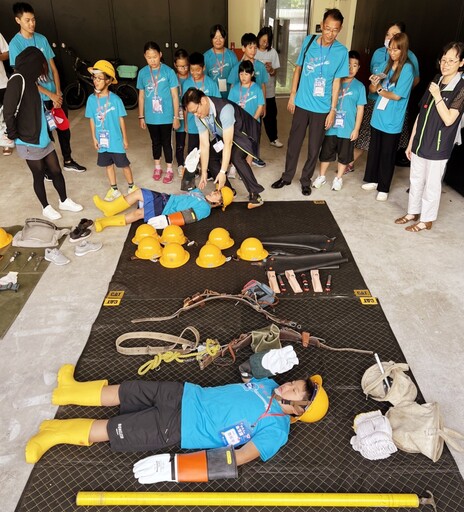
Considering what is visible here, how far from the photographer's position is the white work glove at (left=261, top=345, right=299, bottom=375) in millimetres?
2582

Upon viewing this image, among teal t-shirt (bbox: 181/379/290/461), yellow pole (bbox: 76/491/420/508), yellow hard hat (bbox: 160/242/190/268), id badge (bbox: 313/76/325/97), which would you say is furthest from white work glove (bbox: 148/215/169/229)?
yellow pole (bbox: 76/491/420/508)

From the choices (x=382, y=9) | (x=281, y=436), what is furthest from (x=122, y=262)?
(x=382, y=9)

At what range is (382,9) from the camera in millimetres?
7109

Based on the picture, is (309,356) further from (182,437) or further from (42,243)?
(42,243)

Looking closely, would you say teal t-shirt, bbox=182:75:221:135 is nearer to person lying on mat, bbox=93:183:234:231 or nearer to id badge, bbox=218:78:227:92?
id badge, bbox=218:78:227:92

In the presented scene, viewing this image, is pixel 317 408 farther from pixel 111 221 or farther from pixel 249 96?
pixel 249 96

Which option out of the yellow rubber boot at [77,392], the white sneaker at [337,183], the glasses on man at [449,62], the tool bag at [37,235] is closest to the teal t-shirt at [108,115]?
the tool bag at [37,235]

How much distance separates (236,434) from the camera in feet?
7.71

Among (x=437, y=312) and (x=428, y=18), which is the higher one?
(x=428, y=18)

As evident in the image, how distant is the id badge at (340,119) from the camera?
5.09m

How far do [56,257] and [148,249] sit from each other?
0.84 meters

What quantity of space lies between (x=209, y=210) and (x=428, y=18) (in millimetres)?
3800

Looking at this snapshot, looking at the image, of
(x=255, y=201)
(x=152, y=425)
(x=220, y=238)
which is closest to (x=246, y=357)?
(x=152, y=425)

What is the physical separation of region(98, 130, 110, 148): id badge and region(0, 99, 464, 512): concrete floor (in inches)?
28.0
